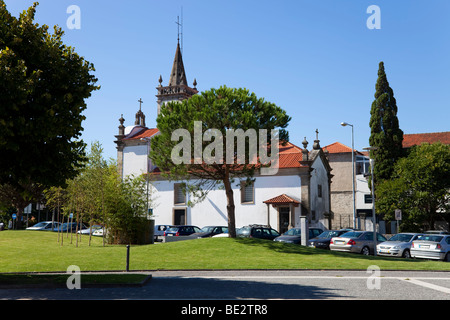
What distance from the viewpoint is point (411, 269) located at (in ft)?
54.8

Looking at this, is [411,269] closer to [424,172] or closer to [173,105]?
[173,105]

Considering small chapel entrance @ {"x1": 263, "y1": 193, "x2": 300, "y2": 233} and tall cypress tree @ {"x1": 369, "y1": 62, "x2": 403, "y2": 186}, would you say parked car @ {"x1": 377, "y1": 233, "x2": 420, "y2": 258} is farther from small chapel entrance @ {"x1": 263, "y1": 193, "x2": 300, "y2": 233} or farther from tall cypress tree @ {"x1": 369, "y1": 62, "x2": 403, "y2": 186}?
tall cypress tree @ {"x1": 369, "y1": 62, "x2": 403, "y2": 186}

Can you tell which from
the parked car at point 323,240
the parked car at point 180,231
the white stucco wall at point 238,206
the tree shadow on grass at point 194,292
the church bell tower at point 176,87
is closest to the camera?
the tree shadow on grass at point 194,292

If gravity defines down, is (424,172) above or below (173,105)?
below

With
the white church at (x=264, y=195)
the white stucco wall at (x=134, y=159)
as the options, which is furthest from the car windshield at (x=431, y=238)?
the white stucco wall at (x=134, y=159)

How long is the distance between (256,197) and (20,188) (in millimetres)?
33535

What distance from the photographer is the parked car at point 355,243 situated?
2447 centimetres

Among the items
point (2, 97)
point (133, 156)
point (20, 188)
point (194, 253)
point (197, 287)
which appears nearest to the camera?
point (2, 97)

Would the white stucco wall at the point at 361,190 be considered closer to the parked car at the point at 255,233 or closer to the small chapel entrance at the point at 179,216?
the small chapel entrance at the point at 179,216

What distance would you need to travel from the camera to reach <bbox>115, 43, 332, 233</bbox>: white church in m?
43.0

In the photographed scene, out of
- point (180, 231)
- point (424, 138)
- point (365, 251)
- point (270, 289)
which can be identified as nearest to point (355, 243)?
point (365, 251)

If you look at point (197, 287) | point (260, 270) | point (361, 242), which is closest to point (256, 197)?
point (361, 242)

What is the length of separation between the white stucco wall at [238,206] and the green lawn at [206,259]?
62.9 feet

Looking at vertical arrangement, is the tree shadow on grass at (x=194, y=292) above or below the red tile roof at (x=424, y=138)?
below
